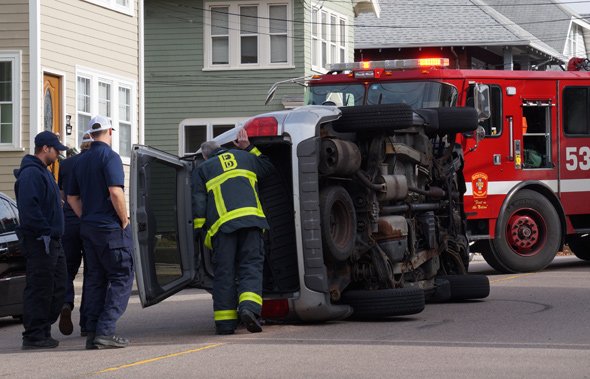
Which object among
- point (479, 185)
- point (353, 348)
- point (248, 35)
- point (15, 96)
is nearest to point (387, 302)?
point (353, 348)

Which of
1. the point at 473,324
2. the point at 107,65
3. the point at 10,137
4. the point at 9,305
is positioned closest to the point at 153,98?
the point at 107,65

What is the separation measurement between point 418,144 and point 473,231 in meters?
5.24

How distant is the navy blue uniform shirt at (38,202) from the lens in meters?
11.6

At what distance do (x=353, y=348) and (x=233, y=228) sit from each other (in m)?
1.82

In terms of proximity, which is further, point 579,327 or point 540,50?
point 540,50

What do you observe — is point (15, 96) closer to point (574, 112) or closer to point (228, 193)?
point (574, 112)

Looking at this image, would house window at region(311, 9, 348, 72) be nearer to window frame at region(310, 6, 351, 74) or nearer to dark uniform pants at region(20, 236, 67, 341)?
window frame at region(310, 6, 351, 74)

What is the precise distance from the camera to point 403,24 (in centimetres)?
4616

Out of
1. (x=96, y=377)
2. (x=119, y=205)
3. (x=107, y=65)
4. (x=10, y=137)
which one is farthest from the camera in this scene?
(x=107, y=65)

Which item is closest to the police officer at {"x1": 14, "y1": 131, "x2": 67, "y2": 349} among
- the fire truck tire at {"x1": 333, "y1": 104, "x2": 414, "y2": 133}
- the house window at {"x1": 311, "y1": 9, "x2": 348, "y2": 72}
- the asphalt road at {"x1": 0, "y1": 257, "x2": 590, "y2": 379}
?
the asphalt road at {"x1": 0, "y1": 257, "x2": 590, "y2": 379}

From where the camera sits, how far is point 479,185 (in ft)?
62.5

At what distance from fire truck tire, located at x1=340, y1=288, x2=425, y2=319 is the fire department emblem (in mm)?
6446

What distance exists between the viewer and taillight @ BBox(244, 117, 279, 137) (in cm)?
1222

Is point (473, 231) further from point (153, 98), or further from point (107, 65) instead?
point (153, 98)
